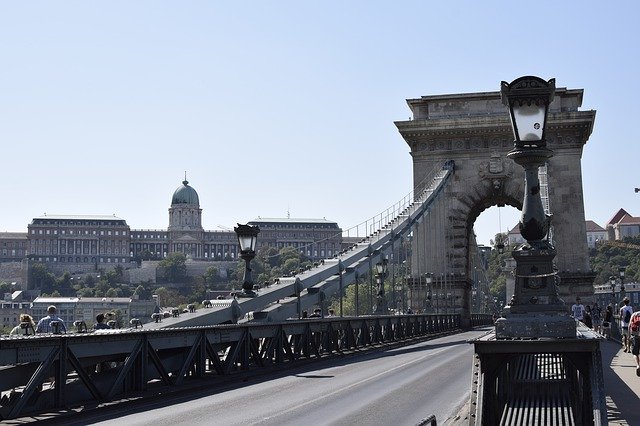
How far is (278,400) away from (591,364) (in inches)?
353

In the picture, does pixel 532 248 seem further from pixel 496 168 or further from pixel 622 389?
pixel 496 168

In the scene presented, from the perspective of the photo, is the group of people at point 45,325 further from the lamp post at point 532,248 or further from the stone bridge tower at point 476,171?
the stone bridge tower at point 476,171

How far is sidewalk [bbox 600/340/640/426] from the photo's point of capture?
41.6ft

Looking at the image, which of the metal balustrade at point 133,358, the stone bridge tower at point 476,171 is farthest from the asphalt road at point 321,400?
the stone bridge tower at point 476,171

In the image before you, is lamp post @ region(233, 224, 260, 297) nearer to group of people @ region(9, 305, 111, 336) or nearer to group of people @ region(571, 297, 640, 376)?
group of people @ region(9, 305, 111, 336)

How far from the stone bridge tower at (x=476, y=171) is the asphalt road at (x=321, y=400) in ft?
126

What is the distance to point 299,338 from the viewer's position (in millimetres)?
26312

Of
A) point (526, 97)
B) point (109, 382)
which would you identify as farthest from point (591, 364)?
point (109, 382)

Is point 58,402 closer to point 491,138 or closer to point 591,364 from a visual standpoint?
point 591,364

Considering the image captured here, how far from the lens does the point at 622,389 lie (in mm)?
16406

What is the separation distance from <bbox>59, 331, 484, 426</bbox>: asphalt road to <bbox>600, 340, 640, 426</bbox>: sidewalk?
7.85 feet

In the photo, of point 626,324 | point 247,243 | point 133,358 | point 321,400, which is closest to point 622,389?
point 321,400

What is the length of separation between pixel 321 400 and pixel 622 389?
200 inches

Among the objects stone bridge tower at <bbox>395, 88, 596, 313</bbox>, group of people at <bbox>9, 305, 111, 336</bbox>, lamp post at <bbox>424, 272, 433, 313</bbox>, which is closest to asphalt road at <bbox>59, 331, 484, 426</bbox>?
group of people at <bbox>9, 305, 111, 336</bbox>
